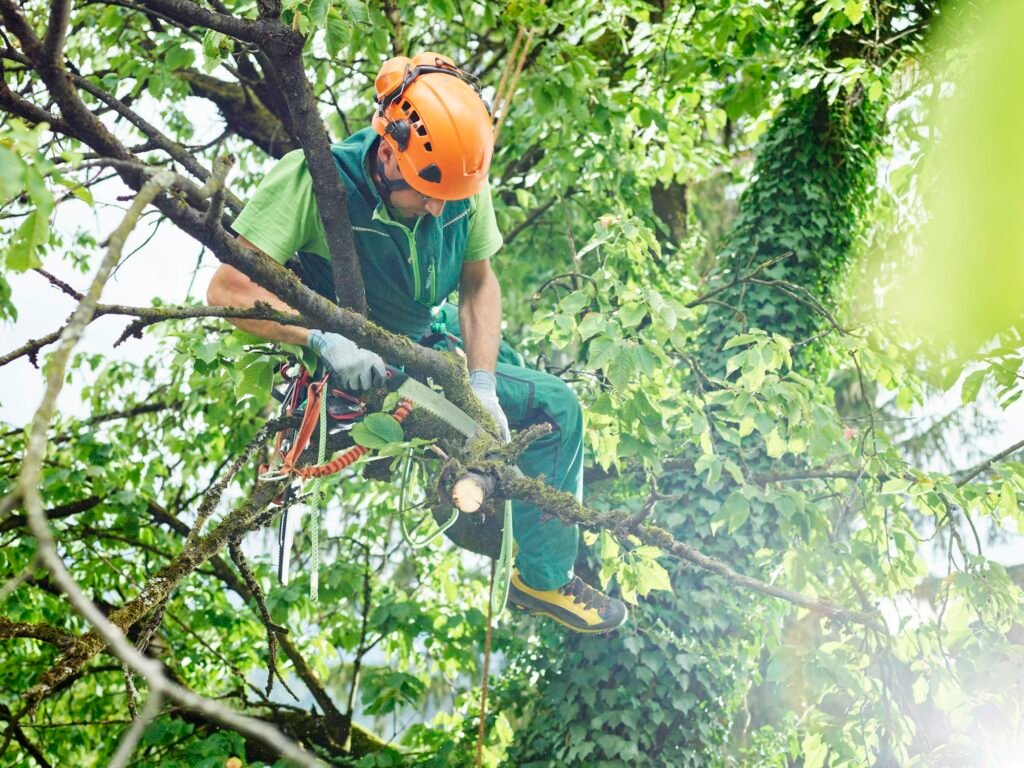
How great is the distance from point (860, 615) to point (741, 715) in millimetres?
7242

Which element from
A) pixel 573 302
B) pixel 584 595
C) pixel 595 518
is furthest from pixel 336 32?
pixel 584 595

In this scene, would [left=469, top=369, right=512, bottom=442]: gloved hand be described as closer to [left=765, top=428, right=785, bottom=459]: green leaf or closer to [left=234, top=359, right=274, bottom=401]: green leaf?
[left=234, top=359, right=274, bottom=401]: green leaf

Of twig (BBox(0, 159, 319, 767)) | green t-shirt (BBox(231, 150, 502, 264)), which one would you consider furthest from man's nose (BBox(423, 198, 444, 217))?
twig (BBox(0, 159, 319, 767))

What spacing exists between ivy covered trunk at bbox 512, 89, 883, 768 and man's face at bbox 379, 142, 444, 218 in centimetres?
195

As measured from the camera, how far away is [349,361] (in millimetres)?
2400

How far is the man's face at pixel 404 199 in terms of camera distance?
8.39ft

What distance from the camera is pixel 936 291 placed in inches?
28.6

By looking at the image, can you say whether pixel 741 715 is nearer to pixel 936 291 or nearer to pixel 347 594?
pixel 347 594

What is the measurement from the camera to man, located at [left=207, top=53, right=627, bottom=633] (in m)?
2.43

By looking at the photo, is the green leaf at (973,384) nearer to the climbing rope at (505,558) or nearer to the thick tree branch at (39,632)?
the climbing rope at (505,558)

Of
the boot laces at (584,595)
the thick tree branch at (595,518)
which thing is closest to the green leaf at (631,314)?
the thick tree branch at (595,518)

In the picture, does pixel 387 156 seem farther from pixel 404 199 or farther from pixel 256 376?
pixel 256 376

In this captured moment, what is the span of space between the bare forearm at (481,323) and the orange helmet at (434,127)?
Result: 0.58m

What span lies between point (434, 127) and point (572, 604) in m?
1.77
